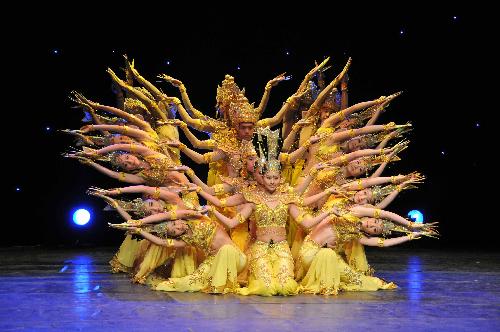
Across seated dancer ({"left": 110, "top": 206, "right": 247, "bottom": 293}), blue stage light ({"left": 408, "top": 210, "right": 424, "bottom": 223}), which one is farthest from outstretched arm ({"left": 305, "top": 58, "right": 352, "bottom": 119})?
blue stage light ({"left": 408, "top": 210, "right": 424, "bottom": 223})

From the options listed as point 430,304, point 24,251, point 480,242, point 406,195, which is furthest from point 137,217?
point 480,242

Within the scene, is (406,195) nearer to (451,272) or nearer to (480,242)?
(480,242)

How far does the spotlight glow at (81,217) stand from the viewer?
29.1 ft

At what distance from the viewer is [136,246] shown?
6.48m

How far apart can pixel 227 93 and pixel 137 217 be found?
122 cm

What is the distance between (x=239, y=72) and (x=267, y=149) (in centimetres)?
236

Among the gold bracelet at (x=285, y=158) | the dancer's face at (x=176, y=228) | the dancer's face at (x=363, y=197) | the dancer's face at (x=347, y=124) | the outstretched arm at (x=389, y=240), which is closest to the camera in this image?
the outstretched arm at (x=389, y=240)

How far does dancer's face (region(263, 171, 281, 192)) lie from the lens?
524 cm

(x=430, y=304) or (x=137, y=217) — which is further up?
(x=137, y=217)

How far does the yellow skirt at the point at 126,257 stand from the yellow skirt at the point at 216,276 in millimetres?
1290

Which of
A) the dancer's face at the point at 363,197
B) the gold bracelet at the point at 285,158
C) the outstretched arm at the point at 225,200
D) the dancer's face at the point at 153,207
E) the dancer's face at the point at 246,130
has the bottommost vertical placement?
the dancer's face at the point at 153,207

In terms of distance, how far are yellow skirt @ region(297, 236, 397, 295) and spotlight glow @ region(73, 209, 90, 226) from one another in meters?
4.17

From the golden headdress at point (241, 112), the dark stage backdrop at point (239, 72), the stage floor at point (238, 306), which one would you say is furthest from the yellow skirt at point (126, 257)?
the dark stage backdrop at point (239, 72)

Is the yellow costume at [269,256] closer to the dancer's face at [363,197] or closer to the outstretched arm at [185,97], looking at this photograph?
the dancer's face at [363,197]
